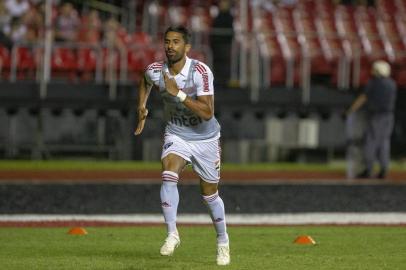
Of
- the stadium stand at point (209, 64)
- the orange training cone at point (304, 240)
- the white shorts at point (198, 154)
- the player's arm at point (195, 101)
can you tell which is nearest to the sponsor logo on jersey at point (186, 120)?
the white shorts at point (198, 154)

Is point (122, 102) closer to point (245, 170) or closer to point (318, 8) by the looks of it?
point (245, 170)

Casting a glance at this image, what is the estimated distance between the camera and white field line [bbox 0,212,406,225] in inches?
605

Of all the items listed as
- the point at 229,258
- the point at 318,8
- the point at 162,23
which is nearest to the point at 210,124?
the point at 229,258

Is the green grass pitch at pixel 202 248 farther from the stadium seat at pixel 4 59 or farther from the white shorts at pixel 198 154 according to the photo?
the stadium seat at pixel 4 59

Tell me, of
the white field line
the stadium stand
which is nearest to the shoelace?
the white field line

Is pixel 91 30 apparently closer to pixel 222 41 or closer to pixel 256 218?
pixel 222 41

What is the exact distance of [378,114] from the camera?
23.2m

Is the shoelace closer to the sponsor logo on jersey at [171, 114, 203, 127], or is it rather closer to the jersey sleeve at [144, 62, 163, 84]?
the sponsor logo on jersey at [171, 114, 203, 127]

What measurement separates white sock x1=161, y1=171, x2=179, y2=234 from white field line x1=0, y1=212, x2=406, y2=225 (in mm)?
5237

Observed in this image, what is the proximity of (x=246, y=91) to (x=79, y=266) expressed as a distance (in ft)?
51.6

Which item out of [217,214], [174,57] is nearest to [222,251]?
[217,214]

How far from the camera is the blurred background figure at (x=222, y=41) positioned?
81.0 ft

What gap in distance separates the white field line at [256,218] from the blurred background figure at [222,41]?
327 inches

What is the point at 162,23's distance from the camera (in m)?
26.0
